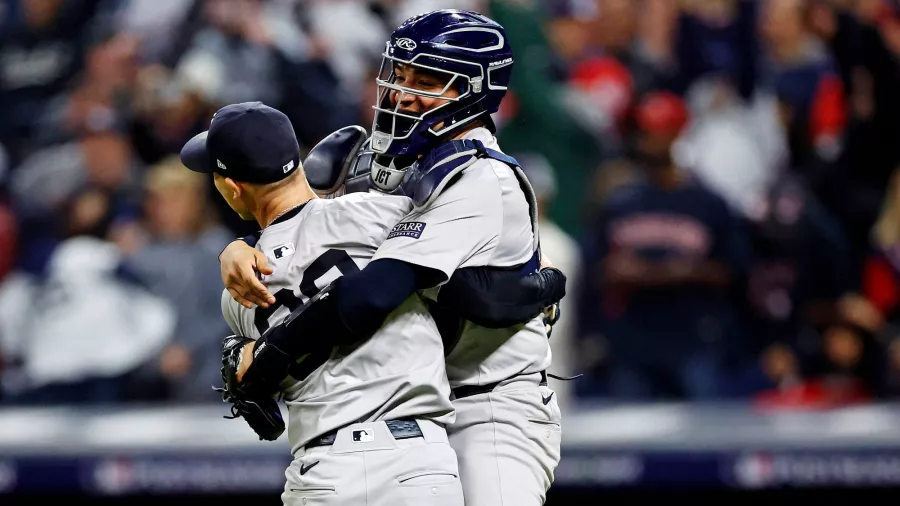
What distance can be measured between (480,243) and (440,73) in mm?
465

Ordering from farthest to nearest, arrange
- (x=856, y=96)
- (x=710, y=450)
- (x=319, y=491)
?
1. (x=856, y=96)
2. (x=710, y=450)
3. (x=319, y=491)

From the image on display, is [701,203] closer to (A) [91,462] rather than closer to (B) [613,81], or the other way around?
(B) [613,81]

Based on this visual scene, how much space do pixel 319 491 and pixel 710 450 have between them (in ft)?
10.2

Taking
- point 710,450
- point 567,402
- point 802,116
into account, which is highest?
point 802,116

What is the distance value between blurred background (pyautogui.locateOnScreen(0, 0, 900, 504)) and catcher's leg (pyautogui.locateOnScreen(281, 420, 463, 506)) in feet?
9.40

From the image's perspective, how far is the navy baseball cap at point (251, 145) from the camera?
2842mm

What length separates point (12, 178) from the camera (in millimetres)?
7637

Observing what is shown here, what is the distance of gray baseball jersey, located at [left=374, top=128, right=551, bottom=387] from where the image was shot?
277cm

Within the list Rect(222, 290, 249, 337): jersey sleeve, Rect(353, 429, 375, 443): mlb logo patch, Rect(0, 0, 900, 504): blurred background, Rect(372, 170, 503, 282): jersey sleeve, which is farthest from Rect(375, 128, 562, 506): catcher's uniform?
Rect(0, 0, 900, 504): blurred background

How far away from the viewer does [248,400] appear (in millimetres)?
2943

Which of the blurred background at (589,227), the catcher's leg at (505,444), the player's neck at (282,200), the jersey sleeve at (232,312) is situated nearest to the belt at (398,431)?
the catcher's leg at (505,444)

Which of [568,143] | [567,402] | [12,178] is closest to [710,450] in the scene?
[567,402]

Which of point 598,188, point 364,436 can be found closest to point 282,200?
point 364,436

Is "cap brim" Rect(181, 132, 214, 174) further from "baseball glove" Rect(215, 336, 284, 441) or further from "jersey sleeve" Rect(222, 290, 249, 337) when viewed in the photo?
"baseball glove" Rect(215, 336, 284, 441)
